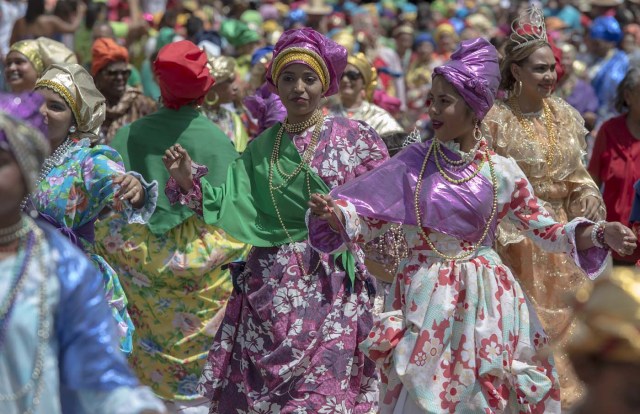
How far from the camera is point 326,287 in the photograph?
6.58m

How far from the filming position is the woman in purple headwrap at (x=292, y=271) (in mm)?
6492

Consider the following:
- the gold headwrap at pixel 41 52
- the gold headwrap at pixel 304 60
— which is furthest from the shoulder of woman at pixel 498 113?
the gold headwrap at pixel 41 52

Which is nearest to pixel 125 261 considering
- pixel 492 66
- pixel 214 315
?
pixel 214 315

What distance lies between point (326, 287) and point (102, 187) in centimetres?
131

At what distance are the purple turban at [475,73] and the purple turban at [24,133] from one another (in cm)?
249

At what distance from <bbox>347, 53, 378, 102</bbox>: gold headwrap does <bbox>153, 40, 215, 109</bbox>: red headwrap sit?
2.49 meters

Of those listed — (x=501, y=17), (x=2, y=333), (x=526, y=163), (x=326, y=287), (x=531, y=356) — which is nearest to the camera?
(x=2, y=333)

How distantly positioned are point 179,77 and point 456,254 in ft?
9.61

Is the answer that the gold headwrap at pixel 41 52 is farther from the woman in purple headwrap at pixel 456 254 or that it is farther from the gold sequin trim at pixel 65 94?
the woman in purple headwrap at pixel 456 254

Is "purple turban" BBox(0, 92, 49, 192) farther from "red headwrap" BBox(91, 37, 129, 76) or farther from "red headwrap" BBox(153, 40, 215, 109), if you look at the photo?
"red headwrap" BBox(91, 37, 129, 76)

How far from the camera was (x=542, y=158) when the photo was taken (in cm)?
751

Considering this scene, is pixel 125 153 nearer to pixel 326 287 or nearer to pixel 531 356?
pixel 326 287

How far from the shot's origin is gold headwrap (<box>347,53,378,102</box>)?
1050 cm

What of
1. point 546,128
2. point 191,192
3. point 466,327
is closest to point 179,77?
point 191,192
